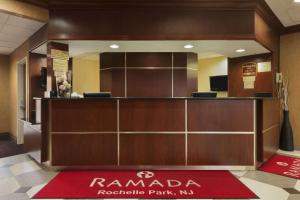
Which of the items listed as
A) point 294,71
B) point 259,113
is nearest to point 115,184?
point 259,113

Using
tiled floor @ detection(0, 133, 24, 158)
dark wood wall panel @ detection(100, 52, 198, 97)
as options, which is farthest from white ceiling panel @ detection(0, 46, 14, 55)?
dark wood wall panel @ detection(100, 52, 198, 97)

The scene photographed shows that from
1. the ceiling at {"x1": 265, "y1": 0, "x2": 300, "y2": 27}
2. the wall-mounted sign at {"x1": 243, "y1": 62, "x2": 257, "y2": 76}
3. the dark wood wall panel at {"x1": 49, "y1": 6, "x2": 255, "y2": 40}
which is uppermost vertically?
the ceiling at {"x1": 265, "y1": 0, "x2": 300, "y2": 27}

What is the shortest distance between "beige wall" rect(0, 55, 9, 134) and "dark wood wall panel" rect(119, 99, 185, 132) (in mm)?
5677

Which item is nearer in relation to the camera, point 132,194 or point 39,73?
point 132,194

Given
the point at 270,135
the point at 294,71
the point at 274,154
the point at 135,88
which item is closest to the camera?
the point at 270,135

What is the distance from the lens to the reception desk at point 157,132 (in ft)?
11.7

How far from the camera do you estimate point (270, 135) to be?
4305 millimetres

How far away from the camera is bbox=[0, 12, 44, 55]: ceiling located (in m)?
4.15

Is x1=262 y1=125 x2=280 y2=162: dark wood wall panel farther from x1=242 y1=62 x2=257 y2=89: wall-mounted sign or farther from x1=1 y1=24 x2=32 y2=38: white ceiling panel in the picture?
x1=1 y1=24 x2=32 y2=38: white ceiling panel

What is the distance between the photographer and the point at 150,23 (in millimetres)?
3967

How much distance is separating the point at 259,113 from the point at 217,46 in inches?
65.2

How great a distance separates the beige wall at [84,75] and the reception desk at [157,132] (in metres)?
4.17

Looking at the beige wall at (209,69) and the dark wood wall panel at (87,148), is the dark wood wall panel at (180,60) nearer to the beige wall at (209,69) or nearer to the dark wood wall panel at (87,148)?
the beige wall at (209,69)

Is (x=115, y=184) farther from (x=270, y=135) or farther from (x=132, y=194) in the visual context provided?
(x=270, y=135)
